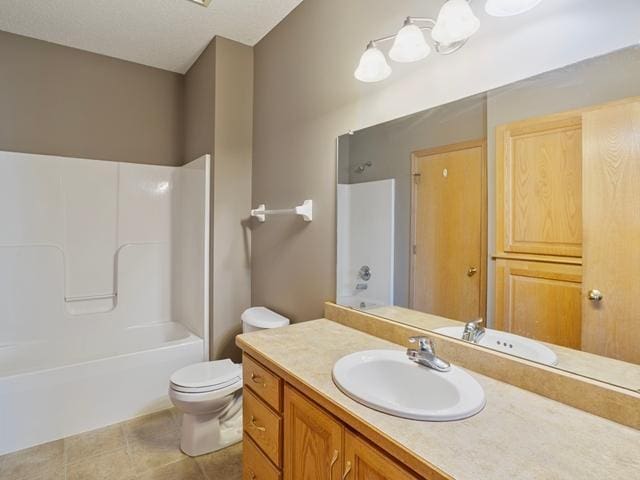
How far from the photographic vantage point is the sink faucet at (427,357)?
1.09 metres

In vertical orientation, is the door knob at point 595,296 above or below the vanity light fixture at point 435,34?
below

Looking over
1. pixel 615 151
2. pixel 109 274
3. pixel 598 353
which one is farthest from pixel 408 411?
pixel 109 274

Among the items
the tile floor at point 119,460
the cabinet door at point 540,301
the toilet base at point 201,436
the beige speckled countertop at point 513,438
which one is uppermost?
the cabinet door at point 540,301

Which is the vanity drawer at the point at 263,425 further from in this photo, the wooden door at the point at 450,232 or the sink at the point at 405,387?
the wooden door at the point at 450,232

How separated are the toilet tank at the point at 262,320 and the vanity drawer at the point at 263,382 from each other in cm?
64

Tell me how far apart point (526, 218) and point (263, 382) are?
1073 mm

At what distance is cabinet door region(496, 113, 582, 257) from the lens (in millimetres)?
990

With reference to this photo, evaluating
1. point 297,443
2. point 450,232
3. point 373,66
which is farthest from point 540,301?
point 373,66

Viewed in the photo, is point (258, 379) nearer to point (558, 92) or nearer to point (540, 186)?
point (540, 186)

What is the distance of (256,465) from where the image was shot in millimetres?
Answer: 1355

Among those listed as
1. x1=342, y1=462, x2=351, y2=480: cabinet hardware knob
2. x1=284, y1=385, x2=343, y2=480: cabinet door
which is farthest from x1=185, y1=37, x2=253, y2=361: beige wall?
x1=342, y1=462, x2=351, y2=480: cabinet hardware knob

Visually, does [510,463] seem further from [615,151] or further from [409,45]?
[409,45]

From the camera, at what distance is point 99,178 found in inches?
110

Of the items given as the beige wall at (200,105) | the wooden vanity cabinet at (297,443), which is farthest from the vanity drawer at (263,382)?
the beige wall at (200,105)
